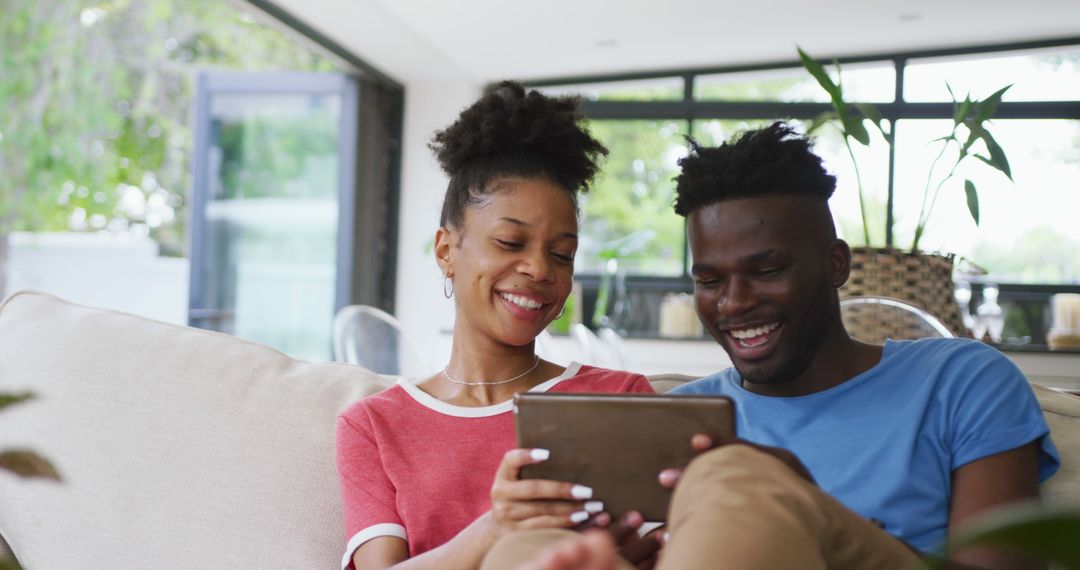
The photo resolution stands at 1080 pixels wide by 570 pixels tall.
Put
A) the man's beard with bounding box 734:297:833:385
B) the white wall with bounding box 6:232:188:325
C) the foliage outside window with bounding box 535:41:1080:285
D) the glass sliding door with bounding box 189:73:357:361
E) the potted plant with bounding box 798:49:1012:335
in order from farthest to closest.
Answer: the white wall with bounding box 6:232:188:325 < the foliage outside window with bounding box 535:41:1080:285 < the glass sliding door with bounding box 189:73:357:361 < the potted plant with bounding box 798:49:1012:335 < the man's beard with bounding box 734:297:833:385

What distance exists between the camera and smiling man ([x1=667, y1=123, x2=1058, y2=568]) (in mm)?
1235

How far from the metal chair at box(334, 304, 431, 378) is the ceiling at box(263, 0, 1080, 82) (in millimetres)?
1831

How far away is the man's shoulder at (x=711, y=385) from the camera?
58.2 inches

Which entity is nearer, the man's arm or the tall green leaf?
the man's arm

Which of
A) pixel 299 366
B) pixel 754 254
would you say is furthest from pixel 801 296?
pixel 299 366

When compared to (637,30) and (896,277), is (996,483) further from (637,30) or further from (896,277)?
(637,30)

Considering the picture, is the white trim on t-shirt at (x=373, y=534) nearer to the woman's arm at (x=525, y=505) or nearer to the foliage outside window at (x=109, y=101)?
the woman's arm at (x=525, y=505)

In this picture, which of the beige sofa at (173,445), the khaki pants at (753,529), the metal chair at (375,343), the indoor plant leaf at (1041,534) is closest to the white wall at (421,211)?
the metal chair at (375,343)

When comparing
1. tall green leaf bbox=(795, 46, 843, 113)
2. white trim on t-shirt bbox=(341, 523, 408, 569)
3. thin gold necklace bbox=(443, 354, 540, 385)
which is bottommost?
white trim on t-shirt bbox=(341, 523, 408, 569)

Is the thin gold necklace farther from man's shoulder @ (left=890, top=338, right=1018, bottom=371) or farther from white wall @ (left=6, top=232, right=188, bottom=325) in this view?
white wall @ (left=6, top=232, right=188, bottom=325)

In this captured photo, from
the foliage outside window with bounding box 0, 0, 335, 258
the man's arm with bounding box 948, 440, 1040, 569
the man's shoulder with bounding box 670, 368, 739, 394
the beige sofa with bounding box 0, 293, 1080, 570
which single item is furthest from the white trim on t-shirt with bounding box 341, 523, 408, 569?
the foliage outside window with bounding box 0, 0, 335, 258

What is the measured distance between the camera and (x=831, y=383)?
140 cm

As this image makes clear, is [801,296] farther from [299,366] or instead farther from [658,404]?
[299,366]

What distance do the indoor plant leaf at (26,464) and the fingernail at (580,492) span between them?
72 centimetres
